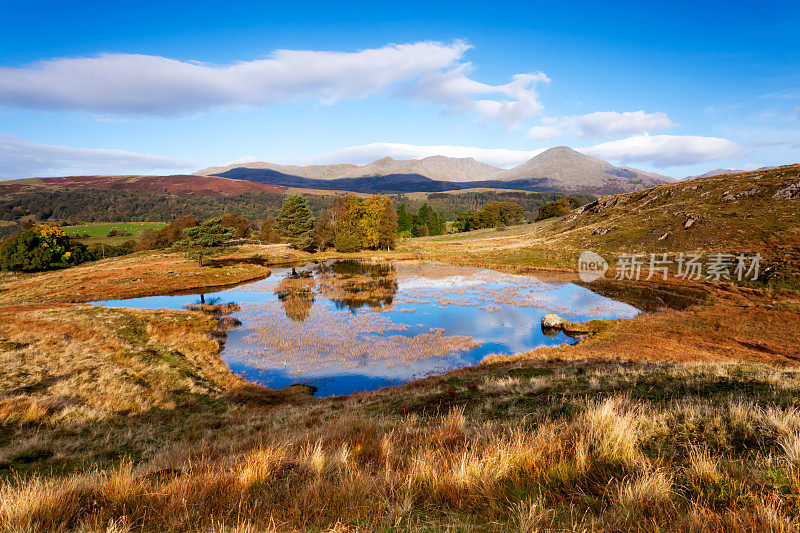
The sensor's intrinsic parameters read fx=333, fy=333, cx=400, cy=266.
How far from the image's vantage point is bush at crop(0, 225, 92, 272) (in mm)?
56375

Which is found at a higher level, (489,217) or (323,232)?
(489,217)

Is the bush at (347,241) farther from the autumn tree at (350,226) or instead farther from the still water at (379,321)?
the still water at (379,321)

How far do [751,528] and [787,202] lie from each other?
78.9 metres

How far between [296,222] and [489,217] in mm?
76284

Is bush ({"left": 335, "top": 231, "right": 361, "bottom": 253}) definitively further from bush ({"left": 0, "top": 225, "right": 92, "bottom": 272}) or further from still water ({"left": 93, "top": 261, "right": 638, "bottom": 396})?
bush ({"left": 0, "top": 225, "right": 92, "bottom": 272})

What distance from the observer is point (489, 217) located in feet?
425

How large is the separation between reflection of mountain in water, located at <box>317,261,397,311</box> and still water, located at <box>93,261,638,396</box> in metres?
0.16

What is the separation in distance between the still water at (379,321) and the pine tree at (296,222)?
3239 cm

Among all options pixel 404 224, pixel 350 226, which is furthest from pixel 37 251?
pixel 404 224

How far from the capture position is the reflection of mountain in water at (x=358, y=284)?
120ft

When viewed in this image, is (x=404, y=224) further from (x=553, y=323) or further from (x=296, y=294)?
(x=553, y=323)

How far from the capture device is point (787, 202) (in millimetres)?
53188

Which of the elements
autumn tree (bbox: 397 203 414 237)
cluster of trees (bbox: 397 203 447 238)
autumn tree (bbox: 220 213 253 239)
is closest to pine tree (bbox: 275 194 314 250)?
autumn tree (bbox: 220 213 253 239)

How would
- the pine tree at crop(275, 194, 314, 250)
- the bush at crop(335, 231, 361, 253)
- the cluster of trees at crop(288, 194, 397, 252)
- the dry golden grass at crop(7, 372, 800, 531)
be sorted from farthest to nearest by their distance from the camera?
1. the pine tree at crop(275, 194, 314, 250)
2. the cluster of trees at crop(288, 194, 397, 252)
3. the bush at crop(335, 231, 361, 253)
4. the dry golden grass at crop(7, 372, 800, 531)
